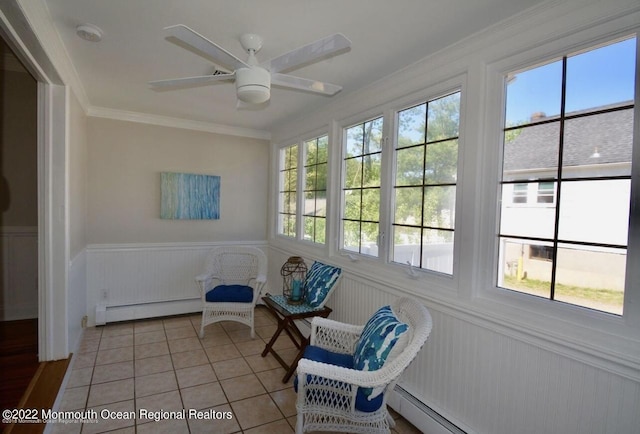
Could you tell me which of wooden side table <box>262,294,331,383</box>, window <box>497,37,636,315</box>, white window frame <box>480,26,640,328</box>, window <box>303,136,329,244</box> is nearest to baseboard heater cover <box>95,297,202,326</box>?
wooden side table <box>262,294,331,383</box>

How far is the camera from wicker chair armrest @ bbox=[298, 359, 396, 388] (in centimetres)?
161

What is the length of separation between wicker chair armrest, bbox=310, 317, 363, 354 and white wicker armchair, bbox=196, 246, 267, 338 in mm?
1453

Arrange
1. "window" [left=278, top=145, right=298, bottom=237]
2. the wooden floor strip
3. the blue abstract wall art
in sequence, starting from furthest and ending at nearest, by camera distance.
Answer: "window" [left=278, top=145, right=298, bottom=237] → the blue abstract wall art → the wooden floor strip

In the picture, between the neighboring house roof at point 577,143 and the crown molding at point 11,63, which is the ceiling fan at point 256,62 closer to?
the neighboring house roof at point 577,143

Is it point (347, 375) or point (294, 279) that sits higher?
point (294, 279)

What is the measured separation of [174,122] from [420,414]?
3996 millimetres

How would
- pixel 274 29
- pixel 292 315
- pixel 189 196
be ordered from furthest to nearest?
pixel 189 196 → pixel 292 315 → pixel 274 29

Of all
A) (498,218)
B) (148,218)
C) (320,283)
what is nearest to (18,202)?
(148,218)

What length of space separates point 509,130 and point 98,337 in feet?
13.6

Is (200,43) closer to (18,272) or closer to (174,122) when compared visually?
(174,122)

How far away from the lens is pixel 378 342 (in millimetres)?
1790

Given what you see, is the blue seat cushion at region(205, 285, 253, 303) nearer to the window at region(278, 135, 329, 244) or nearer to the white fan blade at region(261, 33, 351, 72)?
the window at region(278, 135, 329, 244)

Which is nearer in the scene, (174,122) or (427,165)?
(427,165)

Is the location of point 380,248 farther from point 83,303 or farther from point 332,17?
point 83,303
